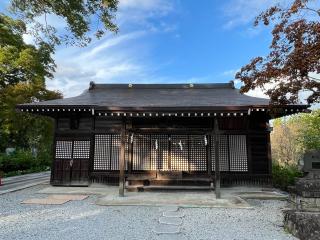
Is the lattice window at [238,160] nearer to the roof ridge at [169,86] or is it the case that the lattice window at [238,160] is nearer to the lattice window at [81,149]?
the roof ridge at [169,86]

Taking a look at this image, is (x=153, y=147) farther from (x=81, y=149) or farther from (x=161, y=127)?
(x=81, y=149)

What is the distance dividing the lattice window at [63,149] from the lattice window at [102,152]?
3.71 feet

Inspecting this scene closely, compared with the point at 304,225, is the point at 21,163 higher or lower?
higher

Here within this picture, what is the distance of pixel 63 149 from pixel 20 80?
12.8 meters

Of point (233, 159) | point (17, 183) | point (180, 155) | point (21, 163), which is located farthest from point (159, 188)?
point (21, 163)

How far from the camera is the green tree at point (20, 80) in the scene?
1892 centimetres

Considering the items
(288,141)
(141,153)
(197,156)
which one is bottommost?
(197,156)

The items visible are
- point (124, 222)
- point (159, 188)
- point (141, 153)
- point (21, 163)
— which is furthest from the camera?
point (21, 163)

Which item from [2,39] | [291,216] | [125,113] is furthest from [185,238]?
[2,39]

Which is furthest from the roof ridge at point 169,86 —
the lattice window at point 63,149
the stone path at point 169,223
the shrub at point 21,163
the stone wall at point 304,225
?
the stone wall at point 304,225

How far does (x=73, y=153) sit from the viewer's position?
11961 mm

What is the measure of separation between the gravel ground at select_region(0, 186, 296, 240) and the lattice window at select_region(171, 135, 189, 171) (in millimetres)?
3635

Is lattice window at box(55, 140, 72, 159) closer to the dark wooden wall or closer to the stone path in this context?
the dark wooden wall

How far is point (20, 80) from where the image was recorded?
2209cm
